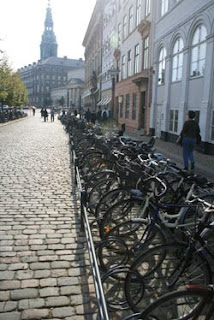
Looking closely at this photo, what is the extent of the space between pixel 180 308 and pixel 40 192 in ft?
17.2

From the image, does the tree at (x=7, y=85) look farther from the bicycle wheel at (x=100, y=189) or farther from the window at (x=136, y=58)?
the bicycle wheel at (x=100, y=189)

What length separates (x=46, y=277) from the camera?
3713 mm

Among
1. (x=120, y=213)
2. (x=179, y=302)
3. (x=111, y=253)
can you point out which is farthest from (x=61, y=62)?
(x=179, y=302)

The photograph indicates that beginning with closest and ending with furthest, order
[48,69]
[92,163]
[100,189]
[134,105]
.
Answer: [100,189] → [92,163] → [134,105] → [48,69]

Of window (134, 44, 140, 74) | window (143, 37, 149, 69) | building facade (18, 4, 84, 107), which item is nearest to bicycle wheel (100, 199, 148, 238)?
window (143, 37, 149, 69)

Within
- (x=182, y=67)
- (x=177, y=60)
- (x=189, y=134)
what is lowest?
(x=189, y=134)

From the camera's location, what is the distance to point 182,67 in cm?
1711

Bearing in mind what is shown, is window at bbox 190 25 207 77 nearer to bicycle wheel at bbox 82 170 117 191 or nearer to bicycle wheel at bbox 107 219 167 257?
bicycle wheel at bbox 82 170 117 191

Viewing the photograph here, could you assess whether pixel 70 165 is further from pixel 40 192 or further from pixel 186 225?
pixel 186 225

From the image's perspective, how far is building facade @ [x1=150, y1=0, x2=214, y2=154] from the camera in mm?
14031

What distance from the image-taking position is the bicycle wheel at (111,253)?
12.5ft

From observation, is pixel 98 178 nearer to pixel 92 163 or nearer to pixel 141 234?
pixel 92 163

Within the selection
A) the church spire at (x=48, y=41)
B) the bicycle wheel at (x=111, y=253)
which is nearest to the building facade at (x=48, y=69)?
the church spire at (x=48, y=41)

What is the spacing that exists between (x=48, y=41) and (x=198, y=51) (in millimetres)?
145178
